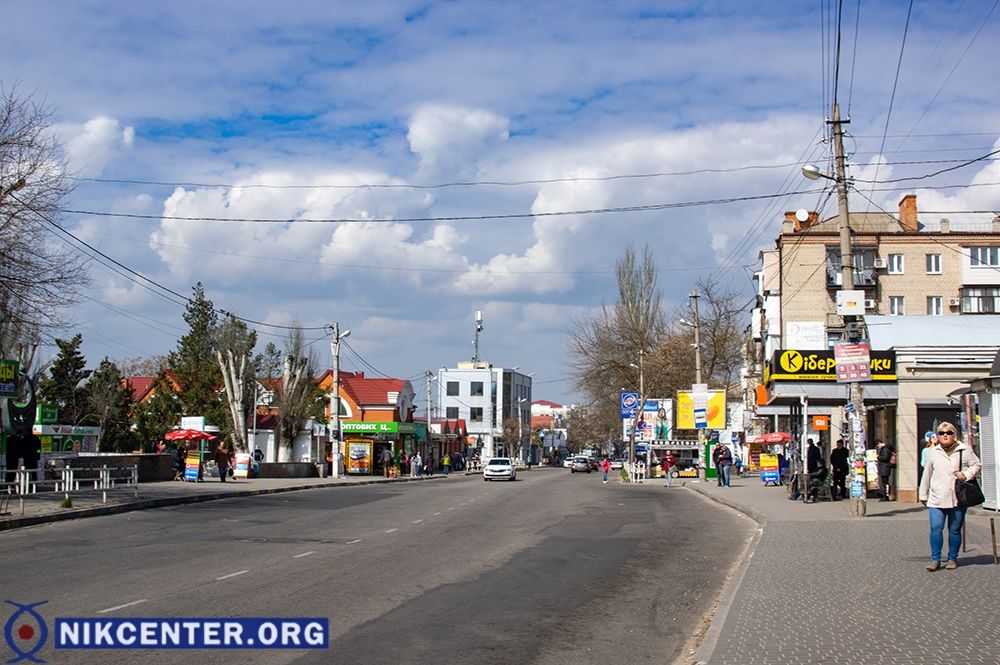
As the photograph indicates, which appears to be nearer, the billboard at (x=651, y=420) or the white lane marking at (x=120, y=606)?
the white lane marking at (x=120, y=606)

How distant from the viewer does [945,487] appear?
478 inches

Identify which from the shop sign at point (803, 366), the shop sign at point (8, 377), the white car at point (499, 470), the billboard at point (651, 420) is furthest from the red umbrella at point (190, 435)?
the shop sign at point (803, 366)

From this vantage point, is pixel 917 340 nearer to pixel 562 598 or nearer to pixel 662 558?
pixel 662 558

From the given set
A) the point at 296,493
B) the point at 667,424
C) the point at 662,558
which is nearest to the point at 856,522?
→ the point at 662,558

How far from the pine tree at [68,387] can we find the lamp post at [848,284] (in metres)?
54.2

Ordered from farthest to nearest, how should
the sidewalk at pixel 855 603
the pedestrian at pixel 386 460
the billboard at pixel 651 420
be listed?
the pedestrian at pixel 386 460 → the billboard at pixel 651 420 → the sidewalk at pixel 855 603

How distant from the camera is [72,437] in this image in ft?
144

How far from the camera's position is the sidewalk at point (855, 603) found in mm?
7938

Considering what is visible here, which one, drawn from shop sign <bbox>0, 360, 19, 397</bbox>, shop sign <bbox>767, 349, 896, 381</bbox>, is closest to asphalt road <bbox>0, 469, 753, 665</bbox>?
shop sign <bbox>767, 349, 896, 381</bbox>

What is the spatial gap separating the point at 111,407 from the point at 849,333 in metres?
54.1

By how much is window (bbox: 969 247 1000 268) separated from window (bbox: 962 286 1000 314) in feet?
5.95

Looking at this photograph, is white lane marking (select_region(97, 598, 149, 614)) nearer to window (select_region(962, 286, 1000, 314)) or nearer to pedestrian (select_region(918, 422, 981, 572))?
pedestrian (select_region(918, 422, 981, 572))

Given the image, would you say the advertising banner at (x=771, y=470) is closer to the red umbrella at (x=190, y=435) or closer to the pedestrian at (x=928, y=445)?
the pedestrian at (x=928, y=445)

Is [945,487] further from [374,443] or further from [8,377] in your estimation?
[374,443]
